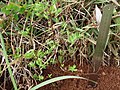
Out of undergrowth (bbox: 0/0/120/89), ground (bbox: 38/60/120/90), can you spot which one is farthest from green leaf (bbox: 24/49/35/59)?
ground (bbox: 38/60/120/90)

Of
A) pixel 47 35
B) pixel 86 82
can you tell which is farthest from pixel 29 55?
pixel 86 82

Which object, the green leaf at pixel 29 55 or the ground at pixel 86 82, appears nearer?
the green leaf at pixel 29 55

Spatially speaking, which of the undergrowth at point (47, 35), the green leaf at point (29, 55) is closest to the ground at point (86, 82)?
the undergrowth at point (47, 35)

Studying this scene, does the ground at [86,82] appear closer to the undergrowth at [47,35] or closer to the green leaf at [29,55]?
the undergrowth at [47,35]

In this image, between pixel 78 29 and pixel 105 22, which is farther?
pixel 78 29

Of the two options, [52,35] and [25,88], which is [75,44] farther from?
[25,88]

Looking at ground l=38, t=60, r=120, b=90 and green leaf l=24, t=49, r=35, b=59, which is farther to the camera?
ground l=38, t=60, r=120, b=90

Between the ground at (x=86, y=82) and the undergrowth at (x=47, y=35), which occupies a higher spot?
the undergrowth at (x=47, y=35)

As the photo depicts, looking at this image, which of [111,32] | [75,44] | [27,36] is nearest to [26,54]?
[27,36]

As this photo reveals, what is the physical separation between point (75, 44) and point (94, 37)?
9 cm

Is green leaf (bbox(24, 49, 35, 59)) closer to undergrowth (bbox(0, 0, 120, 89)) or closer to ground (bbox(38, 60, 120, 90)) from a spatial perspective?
undergrowth (bbox(0, 0, 120, 89))

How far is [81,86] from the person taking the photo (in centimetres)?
113

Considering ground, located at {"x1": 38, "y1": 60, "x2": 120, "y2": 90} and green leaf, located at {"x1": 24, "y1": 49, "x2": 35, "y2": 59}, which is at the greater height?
green leaf, located at {"x1": 24, "y1": 49, "x2": 35, "y2": 59}

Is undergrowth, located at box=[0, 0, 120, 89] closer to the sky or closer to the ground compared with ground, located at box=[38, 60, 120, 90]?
closer to the sky
